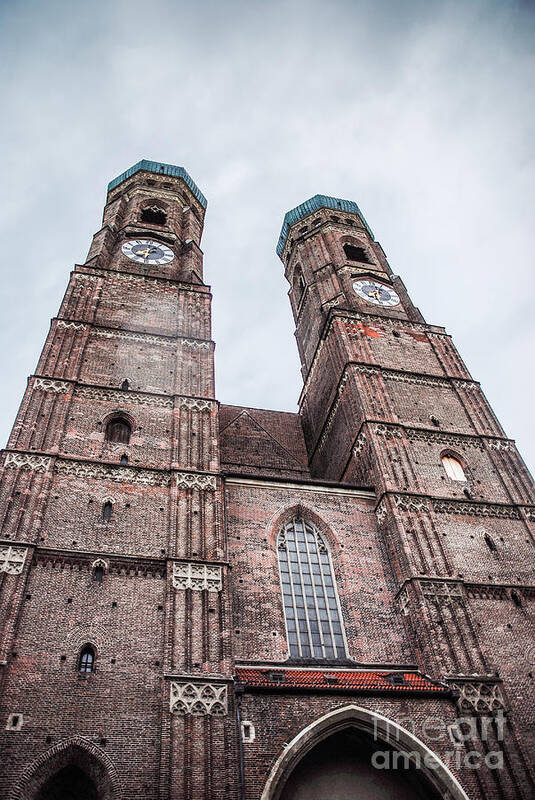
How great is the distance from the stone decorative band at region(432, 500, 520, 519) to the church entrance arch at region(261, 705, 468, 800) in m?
7.23

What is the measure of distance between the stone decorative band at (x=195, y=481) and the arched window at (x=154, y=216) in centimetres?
1822

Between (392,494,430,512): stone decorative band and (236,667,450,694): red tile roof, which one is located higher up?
(392,494,430,512): stone decorative band

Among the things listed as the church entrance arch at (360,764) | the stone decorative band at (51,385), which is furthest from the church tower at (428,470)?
the stone decorative band at (51,385)

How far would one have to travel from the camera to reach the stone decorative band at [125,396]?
20250 mm

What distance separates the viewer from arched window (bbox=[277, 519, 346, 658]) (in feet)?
53.1

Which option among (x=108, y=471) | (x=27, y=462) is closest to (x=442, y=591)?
(x=108, y=471)

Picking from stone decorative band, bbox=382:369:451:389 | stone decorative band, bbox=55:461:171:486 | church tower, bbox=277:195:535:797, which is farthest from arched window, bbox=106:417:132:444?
stone decorative band, bbox=382:369:451:389

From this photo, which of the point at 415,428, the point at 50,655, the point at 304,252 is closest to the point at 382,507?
the point at 415,428

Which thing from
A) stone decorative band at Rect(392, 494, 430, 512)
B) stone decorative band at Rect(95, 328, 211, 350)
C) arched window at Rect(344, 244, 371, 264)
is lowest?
stone decorative band at Rect(392, 494, 430, 512)

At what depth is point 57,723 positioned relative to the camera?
1249cm

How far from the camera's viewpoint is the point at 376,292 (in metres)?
30.0

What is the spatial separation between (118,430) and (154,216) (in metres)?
16.8

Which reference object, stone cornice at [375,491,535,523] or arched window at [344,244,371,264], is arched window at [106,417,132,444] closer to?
stone cornice at [375,491,535,523]

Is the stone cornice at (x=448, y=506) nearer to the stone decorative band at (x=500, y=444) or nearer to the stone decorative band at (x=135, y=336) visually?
the stone decorative band at (x=500, y=444)
